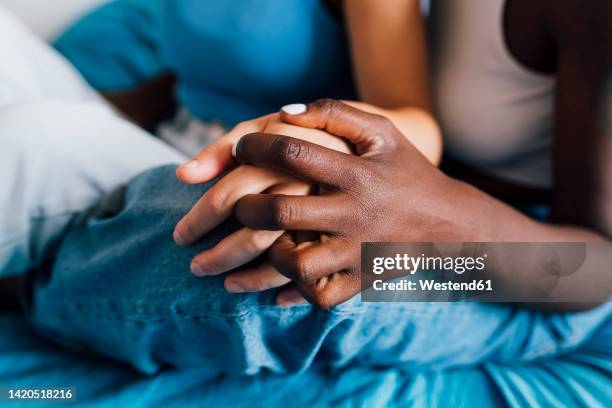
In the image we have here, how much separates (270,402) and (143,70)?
2.48 feet

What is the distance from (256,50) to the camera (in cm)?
65

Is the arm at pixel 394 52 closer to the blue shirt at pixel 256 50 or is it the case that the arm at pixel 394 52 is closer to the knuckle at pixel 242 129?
the blue shirt at pixel 256 50

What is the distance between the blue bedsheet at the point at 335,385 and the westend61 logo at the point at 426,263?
0.11 meters

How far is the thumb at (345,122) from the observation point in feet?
1.31

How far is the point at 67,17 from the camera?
1168mm

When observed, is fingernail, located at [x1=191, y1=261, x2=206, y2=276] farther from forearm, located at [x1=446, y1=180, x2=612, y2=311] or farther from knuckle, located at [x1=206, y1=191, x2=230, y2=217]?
forearm, located at [x1=446, y1=180, x2=612, y2=311]

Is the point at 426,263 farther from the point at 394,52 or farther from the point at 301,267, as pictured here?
the point at 394,52

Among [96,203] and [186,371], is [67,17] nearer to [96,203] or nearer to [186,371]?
[96,203]

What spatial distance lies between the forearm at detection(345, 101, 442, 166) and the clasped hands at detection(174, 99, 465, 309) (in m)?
0.11

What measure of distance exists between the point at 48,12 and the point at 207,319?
1.00 meters

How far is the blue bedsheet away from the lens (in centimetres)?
46

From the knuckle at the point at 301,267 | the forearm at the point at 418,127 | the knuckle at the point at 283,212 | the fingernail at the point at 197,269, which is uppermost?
the knuckle at the point at 283,212

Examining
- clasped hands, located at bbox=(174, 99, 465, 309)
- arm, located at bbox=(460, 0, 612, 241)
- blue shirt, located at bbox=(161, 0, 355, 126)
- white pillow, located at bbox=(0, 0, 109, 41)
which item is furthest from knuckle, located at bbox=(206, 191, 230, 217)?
white pillow, located at bbox=(0, 0, 109, 41)

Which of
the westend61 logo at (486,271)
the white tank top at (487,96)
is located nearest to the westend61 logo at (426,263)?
the westend61 logo at (486,271)
